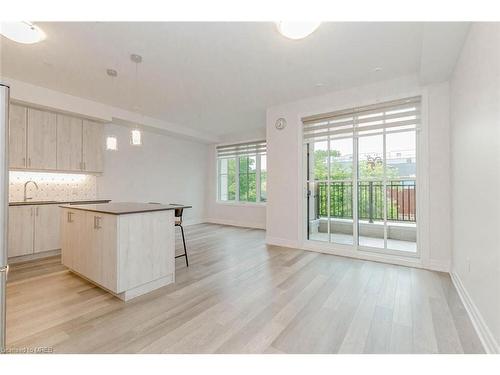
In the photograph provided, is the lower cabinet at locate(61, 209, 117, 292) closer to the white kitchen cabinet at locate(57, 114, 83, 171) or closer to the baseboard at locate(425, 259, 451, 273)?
the white kitchen cabinet at locate(57, 114, 83, 171)

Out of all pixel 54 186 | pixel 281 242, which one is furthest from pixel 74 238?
pixel 281 242

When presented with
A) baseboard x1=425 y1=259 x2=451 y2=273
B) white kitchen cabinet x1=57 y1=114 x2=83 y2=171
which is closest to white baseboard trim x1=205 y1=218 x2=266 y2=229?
baseboard x1=425 y1=259 x2=451 y2=273

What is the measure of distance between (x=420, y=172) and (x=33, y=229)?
6070mm

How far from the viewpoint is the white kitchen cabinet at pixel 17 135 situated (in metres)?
3.53

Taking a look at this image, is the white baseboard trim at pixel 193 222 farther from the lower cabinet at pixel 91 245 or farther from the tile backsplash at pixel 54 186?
the lower cabinet at pixel 91 245

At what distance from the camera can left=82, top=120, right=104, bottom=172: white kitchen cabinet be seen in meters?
4.38

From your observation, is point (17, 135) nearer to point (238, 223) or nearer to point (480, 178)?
point (238, 223)

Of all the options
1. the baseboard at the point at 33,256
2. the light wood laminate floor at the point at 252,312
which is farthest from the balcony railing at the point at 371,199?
the baseboard at the point at 33,256

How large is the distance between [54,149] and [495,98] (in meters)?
5.73

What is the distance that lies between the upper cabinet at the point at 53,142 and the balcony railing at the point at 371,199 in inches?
177

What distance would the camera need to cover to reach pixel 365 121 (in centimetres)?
363

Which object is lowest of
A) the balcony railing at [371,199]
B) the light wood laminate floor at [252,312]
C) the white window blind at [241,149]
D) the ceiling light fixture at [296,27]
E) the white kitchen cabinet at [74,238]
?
the light wood laminate floor at [252,312]
